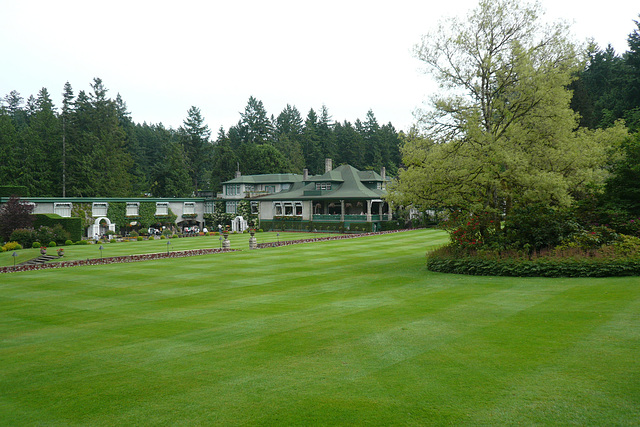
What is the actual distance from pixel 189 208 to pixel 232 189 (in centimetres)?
708

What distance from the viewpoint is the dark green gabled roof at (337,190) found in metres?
54.7

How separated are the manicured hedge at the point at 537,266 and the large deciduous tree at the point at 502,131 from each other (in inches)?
95.2

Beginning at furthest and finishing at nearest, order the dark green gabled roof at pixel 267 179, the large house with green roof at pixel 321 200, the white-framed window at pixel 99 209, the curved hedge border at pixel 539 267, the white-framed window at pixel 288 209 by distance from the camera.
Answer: the dark green gabled roof at pixel 267 179 < the white-framed window at pixel 288 209 < the large house with green roof at pixel 321 200 < the white-framed window at pixel 99 209 < the curved hedge border at pixel 539 267

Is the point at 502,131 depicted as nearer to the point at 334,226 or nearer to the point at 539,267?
the point at 539,267

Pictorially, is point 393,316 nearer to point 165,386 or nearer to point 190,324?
point 190,324

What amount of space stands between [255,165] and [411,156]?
66644 millimetres

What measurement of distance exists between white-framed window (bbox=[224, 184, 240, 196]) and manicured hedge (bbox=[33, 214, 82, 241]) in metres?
26.4

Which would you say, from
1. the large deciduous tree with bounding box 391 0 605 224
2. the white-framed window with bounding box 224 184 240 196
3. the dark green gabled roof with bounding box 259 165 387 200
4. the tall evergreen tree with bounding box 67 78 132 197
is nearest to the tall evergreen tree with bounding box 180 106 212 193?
the tall evergreen tree with bounding box 67 78 132 197

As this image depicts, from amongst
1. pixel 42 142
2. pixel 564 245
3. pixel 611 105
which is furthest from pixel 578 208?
pixel 42 142

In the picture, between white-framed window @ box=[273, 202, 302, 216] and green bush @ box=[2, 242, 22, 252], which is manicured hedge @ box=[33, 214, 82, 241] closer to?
green bush @ box=[2, 242, 22, 252]

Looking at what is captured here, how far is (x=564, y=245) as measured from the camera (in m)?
16.8

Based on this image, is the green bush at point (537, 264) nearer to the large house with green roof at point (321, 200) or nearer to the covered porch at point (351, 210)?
the large house with green roof at point (321, 200)

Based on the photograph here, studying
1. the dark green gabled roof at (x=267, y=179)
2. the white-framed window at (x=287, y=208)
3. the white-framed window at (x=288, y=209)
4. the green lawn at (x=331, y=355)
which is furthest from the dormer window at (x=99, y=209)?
the green lawn at (x=331, y=355)

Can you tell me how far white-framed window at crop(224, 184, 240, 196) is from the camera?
6662 cm
